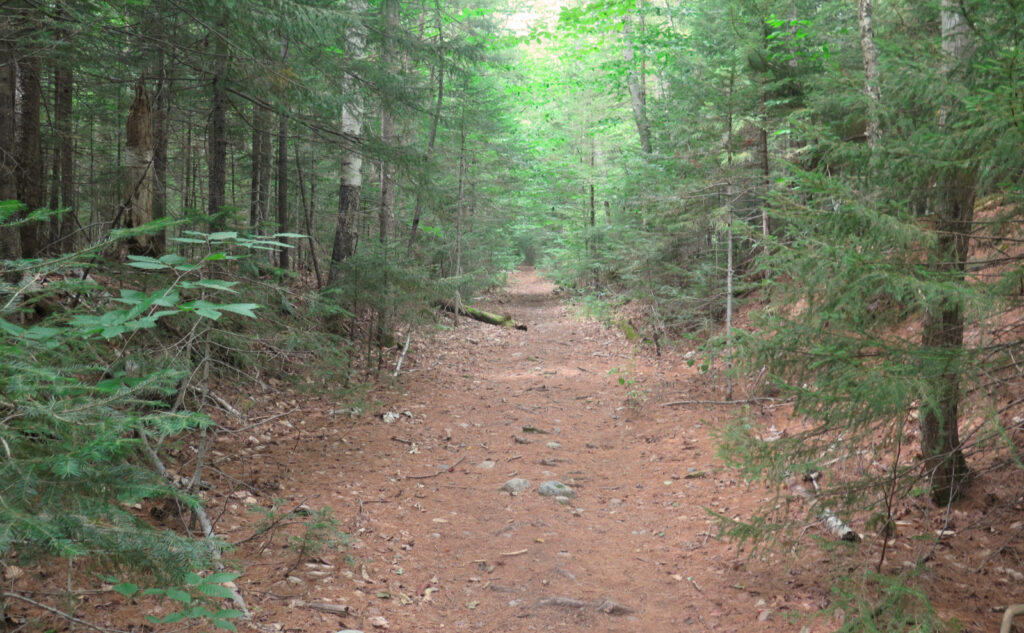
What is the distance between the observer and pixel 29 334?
6.28ft

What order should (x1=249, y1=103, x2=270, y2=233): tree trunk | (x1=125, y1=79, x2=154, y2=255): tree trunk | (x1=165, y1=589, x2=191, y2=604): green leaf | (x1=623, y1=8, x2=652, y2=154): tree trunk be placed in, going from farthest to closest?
1. (x1=623, y1=8, x2=652, y2=154): tree trunk
2. (x1=249, y1=103, x2=270, y2=233): tree trunk
3. (x1=125, y1=79, x2=154, y2=255): tree trunk
4. (x1=165, y1=589, x2=191, y2=604): green leaf

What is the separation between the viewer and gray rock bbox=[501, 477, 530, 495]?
6383mm

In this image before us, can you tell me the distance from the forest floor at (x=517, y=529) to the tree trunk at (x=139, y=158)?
1.80 meters

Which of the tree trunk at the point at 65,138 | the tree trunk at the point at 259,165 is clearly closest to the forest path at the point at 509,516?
the tree trunk at the point at 259,165

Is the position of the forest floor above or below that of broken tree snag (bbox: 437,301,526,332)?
below

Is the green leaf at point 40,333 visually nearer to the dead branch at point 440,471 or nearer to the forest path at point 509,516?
the forest path at point 509,516

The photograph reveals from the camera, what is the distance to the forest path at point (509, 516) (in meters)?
4.11

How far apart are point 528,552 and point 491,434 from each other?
3206mm

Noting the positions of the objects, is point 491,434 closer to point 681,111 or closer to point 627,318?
point 681,111

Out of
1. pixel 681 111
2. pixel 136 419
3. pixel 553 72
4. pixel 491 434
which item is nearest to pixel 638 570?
pixel 491 434

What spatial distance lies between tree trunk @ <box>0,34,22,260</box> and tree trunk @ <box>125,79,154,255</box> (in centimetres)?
107

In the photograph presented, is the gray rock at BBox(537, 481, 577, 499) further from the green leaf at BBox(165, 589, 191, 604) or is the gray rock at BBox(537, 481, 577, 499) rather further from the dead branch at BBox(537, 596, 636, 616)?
the green leaf at BBox(165, 589, 191, 604)

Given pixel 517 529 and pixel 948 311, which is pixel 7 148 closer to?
pixel 517 529

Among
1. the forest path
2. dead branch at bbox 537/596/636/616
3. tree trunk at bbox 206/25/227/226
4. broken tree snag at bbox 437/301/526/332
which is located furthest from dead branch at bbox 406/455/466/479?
broken tree snag at bbox 437/301/526/332
